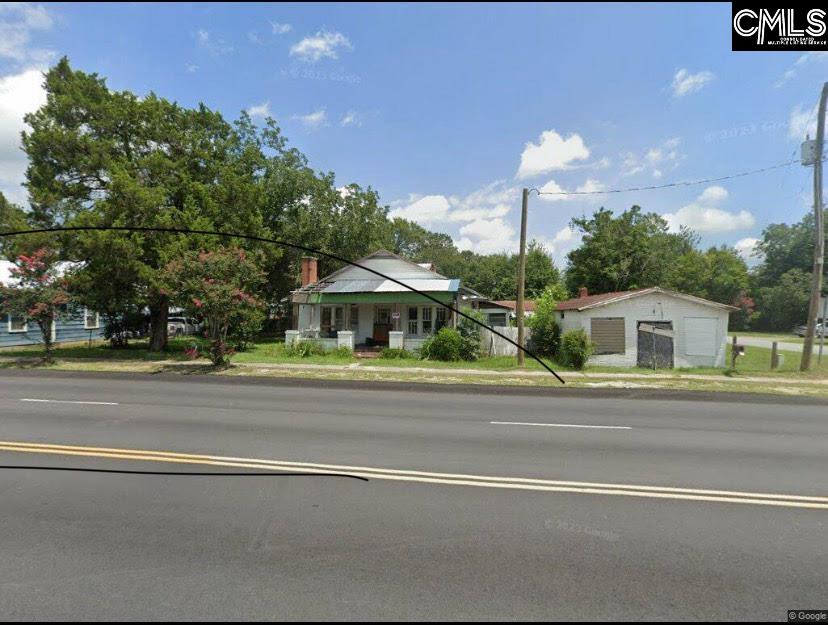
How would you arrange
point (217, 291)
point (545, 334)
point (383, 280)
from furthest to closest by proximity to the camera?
point (383, 280), point (545, 334), point (217, 291)

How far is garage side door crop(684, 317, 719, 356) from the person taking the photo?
16.6m

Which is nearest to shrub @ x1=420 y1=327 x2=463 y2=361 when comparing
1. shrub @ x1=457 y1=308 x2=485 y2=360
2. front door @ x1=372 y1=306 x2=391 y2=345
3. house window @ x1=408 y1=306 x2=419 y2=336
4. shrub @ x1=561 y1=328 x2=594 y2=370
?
shrub @ x1=457 y1=308 x2=485 y2=360

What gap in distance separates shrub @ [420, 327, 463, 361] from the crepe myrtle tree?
707 cm

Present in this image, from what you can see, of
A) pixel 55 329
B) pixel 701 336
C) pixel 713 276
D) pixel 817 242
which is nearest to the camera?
pixel 817 242

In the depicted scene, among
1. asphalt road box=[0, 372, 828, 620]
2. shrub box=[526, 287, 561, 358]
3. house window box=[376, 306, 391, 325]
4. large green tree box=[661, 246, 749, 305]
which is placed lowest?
asphalt road box=[0, 372, 828, 620]

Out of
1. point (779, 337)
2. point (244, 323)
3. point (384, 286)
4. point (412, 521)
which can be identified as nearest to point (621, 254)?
point (779, 337)

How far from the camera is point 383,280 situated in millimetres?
23375

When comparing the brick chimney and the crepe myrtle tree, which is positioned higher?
the brick chimney

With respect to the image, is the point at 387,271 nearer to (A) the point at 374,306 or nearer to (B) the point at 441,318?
(A) the point at 374,306

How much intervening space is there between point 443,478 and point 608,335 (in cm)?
1442

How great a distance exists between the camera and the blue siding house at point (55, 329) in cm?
2189

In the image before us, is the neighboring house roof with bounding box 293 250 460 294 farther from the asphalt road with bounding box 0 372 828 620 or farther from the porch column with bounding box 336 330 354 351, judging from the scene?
the asphalt road with bounding box 0 372 828 620

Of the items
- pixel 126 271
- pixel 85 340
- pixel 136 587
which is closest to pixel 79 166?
pixel 126 271

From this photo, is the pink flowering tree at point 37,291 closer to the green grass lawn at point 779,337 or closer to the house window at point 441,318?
the house window at point 441,318
